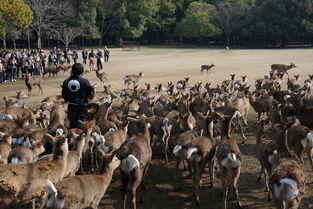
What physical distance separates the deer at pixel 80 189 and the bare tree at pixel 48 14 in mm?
46321

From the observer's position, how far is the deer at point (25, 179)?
624 centimetres

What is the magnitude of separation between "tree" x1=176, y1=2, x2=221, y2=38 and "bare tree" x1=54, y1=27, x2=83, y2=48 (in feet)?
66.8

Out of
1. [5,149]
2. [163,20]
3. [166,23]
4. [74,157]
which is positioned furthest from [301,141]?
[163,20]

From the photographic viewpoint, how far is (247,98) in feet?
46.9

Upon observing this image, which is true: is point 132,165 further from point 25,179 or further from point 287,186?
point 287,186

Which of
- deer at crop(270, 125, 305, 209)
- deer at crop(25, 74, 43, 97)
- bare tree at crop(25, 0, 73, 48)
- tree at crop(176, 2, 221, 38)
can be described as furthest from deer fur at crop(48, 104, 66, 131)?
tree at crop(176, 2, 221, 38)

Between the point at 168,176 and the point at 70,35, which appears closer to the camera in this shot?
the point at 168,176

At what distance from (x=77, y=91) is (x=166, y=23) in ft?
215

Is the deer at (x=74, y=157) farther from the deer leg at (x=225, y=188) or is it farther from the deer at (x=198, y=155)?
the deer leg at (x=225, y=188)

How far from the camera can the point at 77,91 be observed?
888 centimetres

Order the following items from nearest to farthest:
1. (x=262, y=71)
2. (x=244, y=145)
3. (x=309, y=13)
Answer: (x=244, y=145) < (x=262, y=71) < (x=309, y=13)

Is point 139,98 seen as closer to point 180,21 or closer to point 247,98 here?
point 247,98

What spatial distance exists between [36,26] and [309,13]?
41.5 metres

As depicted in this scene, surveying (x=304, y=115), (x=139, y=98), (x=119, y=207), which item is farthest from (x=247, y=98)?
(x=119, y=207)
